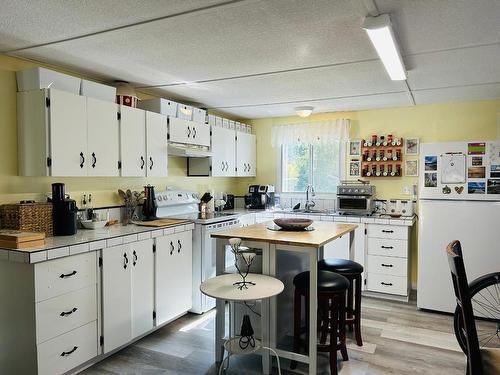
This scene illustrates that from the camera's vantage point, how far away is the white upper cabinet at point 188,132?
386 cm

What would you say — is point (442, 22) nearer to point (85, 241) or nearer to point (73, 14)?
point (73, 14)

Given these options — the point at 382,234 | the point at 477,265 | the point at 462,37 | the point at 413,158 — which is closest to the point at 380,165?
the point at 413,158

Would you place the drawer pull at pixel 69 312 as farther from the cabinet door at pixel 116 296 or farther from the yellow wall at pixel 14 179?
the yellow wall at pixel 14 179

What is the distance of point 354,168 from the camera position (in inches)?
194

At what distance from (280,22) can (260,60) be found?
2.26 feet

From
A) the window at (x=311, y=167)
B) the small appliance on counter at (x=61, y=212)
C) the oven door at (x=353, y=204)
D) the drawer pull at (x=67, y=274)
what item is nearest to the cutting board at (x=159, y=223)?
the small appliance on counter at (x=61, y=212)

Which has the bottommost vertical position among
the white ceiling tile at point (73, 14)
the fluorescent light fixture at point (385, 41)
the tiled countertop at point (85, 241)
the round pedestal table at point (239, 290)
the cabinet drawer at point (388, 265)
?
the cabinet drawer at point (388, 265)

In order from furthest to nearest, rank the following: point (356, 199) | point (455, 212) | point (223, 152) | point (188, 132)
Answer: point (223, 152) < point (356, 199) < point (188, 132) < point (455, 212)

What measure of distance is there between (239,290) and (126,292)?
3.89 ft

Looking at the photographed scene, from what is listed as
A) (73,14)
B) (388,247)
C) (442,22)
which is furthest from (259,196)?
(73,14)

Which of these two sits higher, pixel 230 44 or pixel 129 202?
pixel 230 44

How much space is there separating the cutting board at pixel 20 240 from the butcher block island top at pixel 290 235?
1161 mm

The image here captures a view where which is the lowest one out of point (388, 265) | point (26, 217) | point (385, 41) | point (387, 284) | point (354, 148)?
point (387, 284)

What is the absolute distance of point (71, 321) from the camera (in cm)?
251
